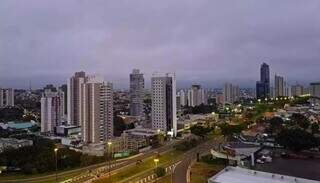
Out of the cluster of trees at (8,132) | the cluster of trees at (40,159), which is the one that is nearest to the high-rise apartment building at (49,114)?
the cluster of trees at (8,132)

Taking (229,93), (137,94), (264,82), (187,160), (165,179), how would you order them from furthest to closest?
(264,82)
(229,93)
(137,94)
(187,160)
(165,179)

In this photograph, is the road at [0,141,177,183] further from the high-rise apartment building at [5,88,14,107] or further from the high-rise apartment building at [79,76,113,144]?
the high-rise apartment building at [5,88,14,107]

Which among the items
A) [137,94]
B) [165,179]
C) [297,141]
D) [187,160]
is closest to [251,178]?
[165,179]

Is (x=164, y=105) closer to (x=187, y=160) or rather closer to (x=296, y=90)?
(x=187, y=160)

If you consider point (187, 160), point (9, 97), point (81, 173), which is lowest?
point (81, 173)

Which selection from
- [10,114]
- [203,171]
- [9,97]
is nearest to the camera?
[203,171]

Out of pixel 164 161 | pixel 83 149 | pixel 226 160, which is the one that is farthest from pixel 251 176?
pixel 83 149

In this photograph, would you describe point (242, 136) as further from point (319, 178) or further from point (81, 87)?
point (81, 87)
